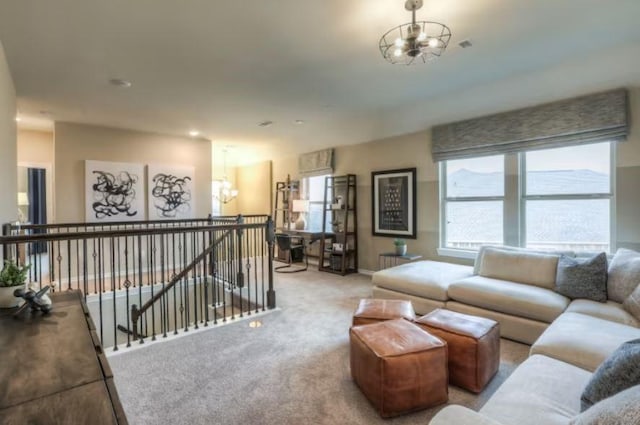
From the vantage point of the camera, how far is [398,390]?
191cm

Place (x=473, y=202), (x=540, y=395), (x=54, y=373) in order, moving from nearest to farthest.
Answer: (x=54, y=373)
(x=540, y=395)
(x=473, y=202)

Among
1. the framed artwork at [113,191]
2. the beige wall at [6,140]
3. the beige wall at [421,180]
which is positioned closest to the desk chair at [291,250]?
the beige wall at [421,180]

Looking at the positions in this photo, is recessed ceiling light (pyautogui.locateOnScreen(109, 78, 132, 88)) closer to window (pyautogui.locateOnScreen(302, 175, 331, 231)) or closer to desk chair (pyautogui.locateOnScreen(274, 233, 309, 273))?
desk chair (pyautogui.locateOnScreen(274, 233, 309, 273))

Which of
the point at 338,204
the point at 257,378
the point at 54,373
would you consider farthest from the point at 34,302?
the point at 338,204

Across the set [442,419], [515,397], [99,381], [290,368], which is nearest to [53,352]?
[99,381]

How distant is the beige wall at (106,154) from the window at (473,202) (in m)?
4.96

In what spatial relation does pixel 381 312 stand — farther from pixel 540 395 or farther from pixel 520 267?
pixel 520 267

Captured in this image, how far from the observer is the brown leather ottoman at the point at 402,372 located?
1.90 meters

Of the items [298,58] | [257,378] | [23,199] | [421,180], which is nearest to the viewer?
[257,378]

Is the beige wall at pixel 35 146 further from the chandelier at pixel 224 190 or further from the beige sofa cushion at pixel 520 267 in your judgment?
the beige sofa cushion at pixel 520 267

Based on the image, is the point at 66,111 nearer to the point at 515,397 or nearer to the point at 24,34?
the point at 24,34

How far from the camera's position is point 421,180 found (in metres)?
5.00

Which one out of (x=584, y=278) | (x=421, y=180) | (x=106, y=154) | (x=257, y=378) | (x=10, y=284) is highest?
(x=106, y=154)

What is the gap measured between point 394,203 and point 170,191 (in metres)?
4.45
